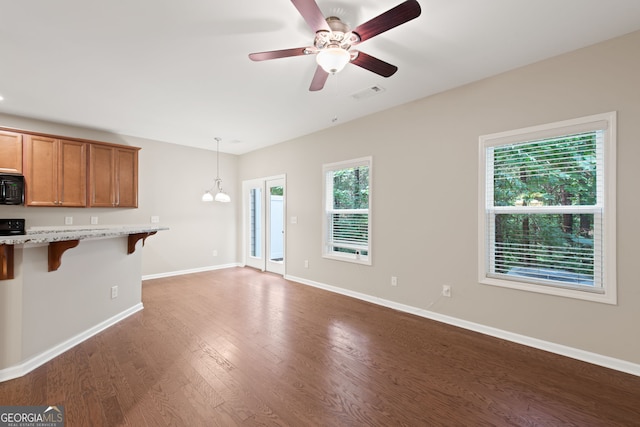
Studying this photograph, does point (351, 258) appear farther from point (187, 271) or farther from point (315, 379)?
point (187, 271)

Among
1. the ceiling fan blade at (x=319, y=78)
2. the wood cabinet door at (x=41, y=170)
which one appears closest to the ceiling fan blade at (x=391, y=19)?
the ceiling fan blade at (x=319, y=78)

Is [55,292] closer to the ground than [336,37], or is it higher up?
closer to the ground

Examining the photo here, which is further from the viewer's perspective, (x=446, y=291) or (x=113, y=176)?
(x=113, y=176)

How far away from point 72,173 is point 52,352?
10.0 feet

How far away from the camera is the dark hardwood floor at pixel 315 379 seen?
1827 millimetres

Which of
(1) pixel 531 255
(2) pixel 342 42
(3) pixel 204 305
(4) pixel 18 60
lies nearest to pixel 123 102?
(4) pixel 18 60

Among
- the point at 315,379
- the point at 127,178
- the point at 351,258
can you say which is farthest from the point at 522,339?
the point at 127,178

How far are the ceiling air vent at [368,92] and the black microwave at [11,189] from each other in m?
4.70

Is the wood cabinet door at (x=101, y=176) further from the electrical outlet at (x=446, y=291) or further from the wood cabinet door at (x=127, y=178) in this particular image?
the electrical outlet at (x=446, y=291)

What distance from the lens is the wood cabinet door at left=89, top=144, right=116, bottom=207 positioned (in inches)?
180

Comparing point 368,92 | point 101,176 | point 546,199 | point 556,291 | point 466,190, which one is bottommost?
point 556,291

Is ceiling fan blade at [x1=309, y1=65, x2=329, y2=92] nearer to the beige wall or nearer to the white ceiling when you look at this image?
the white ceiling

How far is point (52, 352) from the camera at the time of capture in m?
2.48

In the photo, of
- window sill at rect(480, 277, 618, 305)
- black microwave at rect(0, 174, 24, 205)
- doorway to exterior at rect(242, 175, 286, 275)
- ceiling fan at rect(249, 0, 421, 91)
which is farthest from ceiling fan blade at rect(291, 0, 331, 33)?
black microwave at rect(0, 174, 24, 205)
